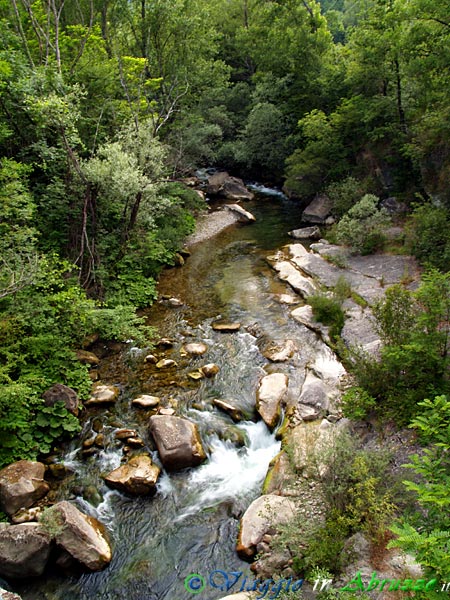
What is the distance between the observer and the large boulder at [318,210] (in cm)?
1923

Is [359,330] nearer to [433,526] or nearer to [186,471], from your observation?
[186,471]

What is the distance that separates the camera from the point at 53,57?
12.7 m

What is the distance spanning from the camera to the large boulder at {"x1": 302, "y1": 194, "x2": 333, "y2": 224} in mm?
19234

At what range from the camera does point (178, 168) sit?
809 inches

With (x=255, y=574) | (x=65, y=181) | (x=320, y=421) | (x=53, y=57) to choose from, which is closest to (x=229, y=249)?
(x=65, y=181)

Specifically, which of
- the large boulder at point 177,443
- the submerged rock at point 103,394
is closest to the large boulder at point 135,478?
the large boulder at point 177,443

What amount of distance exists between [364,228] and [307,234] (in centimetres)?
347

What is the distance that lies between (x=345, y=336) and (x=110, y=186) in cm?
750

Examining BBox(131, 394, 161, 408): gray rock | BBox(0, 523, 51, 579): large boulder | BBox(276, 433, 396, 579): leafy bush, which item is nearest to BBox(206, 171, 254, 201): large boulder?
BBox(131, 394, 161, 408): gray rock

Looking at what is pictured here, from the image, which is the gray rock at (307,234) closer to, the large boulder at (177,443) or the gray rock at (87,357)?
the gray rock at (87,357)

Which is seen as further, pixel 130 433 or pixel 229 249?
pixel 229 249

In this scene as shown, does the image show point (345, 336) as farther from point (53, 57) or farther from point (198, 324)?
point (53, 57)

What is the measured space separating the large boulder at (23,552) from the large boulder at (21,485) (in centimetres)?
62

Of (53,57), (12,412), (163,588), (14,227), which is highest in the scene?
(53,57)
